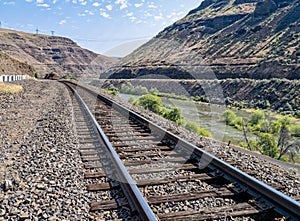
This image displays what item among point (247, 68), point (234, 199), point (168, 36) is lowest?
point (234, 199)

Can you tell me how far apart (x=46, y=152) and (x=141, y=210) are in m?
3.36

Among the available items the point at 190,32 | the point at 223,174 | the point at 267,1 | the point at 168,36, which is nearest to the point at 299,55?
the point at 267,1

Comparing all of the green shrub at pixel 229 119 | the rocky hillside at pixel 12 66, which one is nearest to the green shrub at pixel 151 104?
the green shrub at pixel 229 119

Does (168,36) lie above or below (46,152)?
above

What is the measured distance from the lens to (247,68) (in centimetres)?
7038

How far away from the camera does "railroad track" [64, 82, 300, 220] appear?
12.0 feet

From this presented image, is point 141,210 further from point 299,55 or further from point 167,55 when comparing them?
point 167,55

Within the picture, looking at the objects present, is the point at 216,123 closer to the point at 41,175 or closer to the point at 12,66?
the point at 41,175

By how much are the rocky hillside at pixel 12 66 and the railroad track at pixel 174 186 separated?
50.5 meters

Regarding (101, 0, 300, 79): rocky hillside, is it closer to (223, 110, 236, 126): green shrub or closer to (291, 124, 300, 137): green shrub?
(223, 110, 236, 126): green shrub

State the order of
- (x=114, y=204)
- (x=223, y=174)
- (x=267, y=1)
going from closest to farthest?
(x=114, y=204), (x=223, y=174), (x=267, y=1)

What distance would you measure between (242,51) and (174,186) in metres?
88.5

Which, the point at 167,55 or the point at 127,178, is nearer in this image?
the point at 127,178

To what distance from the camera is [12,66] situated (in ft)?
205
